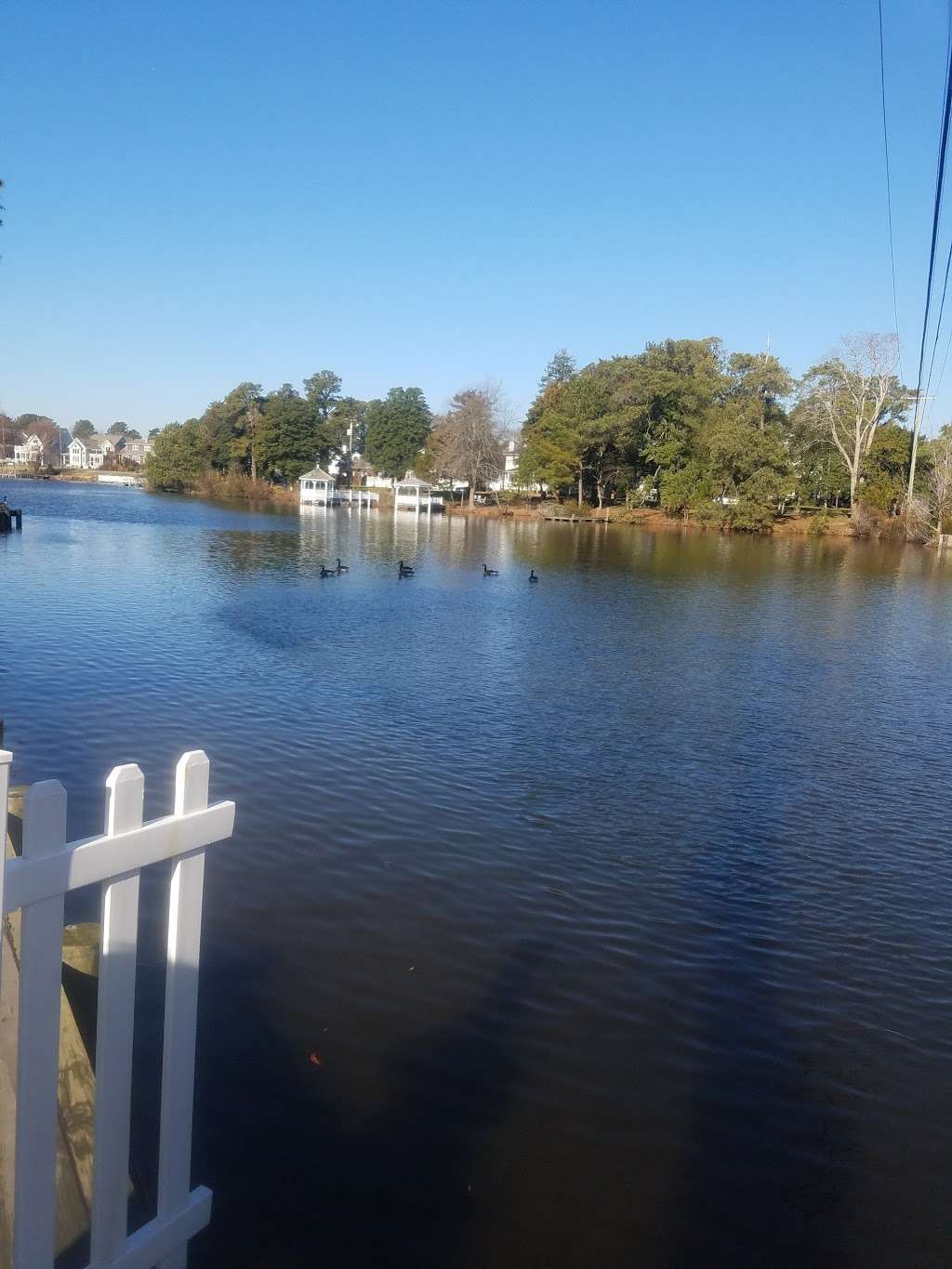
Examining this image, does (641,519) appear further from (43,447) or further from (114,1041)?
(43,447)

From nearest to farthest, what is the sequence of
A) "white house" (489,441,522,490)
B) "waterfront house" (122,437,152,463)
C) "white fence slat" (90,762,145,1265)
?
1. "white fence slat" (90,762,145,1265)
2. "white house" (489,441,522,490)
3. "waterfront house" (122,437,152,463)

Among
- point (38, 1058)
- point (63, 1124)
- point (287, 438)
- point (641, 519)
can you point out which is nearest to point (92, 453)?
point (287, 438)

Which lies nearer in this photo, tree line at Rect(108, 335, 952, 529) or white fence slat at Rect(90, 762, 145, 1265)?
white fence slat at Rect(90, 762, 145, 1265)

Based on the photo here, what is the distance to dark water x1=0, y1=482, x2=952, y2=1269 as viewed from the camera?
14.9 feet

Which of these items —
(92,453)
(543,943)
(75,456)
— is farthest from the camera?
(92,453)

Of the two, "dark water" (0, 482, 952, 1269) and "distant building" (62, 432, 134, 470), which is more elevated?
"distant building" (62, 432, 134, 470)

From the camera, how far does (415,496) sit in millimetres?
83562

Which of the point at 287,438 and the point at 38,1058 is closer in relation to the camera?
the point at 38,1058

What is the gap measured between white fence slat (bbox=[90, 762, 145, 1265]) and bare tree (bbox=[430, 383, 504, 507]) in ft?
265

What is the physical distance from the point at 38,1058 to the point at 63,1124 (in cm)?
92

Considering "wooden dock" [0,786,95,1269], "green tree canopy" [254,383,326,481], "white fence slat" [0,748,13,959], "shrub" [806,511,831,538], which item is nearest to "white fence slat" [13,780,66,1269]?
"white fence slat" [0,748,13,959]

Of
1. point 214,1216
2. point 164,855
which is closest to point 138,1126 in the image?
point 214,1216

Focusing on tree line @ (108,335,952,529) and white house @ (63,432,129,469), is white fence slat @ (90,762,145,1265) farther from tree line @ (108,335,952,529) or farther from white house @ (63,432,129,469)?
white house @ (63,432,129,469)

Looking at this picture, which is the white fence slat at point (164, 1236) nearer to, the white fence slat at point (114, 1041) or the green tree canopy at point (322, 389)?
the white fence slat at point (114, 1041)
